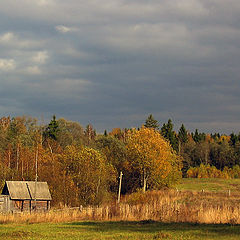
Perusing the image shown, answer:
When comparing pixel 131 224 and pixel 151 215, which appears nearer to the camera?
pixel 131 224

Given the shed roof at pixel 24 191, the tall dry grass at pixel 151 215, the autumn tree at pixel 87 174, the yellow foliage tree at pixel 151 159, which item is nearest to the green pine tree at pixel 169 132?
the yellow foliage tree at pixel 151 159

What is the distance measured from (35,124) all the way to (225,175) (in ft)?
178

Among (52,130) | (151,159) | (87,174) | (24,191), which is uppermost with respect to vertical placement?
(52,130)

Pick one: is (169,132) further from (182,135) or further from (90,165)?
(90,165)

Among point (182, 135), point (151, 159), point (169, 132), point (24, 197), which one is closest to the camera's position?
point (24, 197)

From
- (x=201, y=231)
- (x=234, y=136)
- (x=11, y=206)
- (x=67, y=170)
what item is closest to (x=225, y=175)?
(x=234, y=136)

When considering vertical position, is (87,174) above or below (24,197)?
above

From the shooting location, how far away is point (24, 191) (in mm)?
53344

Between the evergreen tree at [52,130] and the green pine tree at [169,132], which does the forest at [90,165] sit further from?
the green pine tree at [169,132]

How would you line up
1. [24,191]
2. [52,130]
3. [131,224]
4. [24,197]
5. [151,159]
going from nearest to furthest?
[131,224]
[24,197]
[24,191]
[151,159]
[52,130]

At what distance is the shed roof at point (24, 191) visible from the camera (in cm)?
5225

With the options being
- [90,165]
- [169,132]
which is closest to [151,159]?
[90,165]

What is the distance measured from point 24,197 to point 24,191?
898 mm

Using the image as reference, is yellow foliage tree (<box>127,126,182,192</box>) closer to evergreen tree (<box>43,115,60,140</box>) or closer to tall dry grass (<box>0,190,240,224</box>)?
evergreen tree (<box>43,115,60,140</box>)
